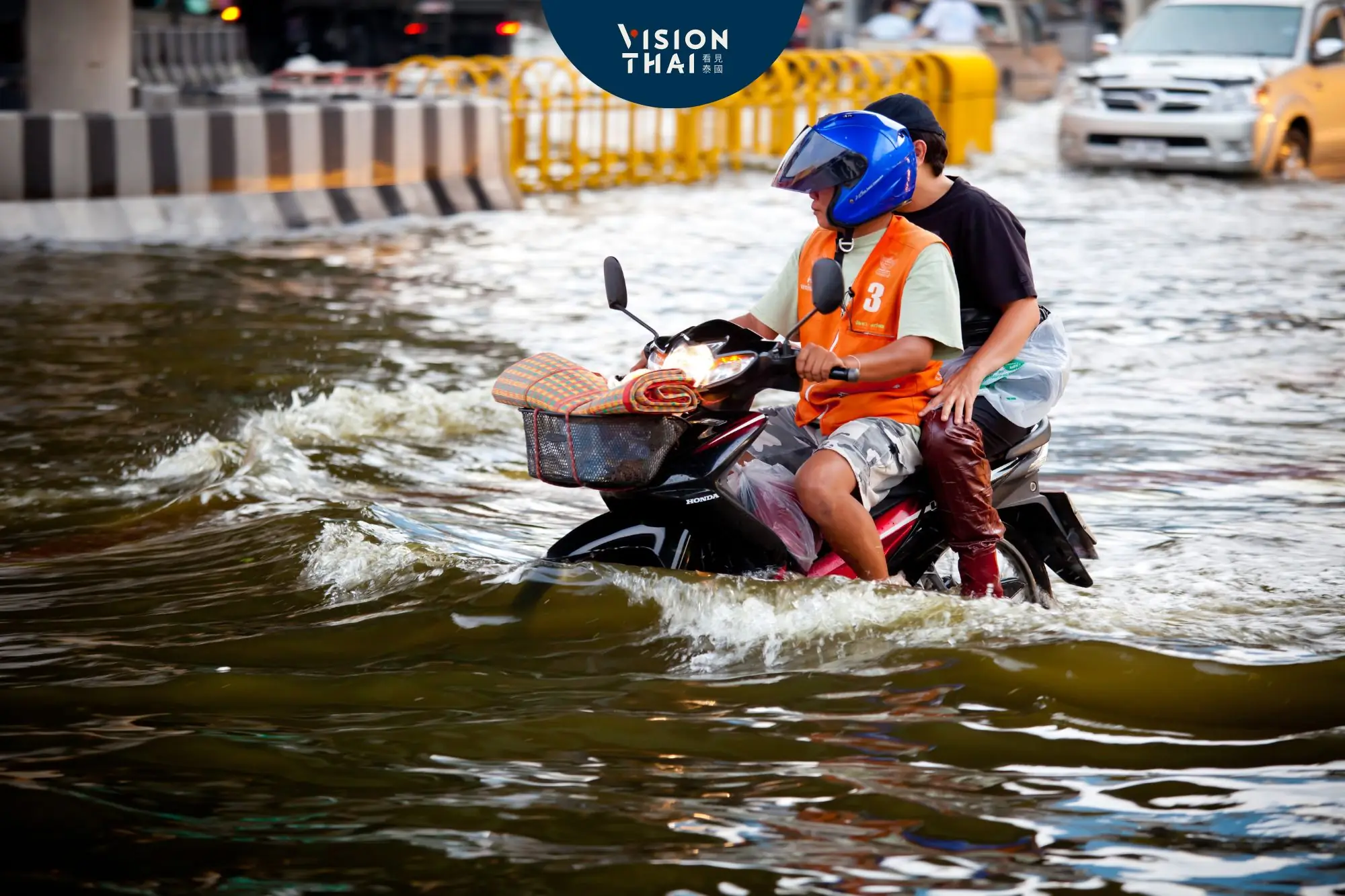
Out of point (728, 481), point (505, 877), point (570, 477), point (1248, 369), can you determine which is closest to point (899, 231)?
point (728, 481)

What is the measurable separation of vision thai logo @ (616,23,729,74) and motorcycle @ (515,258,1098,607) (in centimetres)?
305

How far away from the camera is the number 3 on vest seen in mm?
4954

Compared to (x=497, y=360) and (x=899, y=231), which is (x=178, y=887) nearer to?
(x=899, y=231)

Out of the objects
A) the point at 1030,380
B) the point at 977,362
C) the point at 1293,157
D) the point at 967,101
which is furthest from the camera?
the point at 967,101

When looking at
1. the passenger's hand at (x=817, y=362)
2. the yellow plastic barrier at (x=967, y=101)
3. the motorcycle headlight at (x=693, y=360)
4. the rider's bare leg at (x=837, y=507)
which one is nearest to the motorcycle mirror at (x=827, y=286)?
the passenger's hand at (x=817, y=362)

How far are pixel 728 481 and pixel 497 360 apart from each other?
539 centimetres

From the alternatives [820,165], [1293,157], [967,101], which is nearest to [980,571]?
[820,165]

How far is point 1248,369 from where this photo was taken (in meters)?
10.4

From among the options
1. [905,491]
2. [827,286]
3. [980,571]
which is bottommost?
[980,571]

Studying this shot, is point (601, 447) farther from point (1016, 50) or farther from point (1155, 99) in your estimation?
point (1016, 50)

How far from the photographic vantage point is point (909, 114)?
17.5 feet

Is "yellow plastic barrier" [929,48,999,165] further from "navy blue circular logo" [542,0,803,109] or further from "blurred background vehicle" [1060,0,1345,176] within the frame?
"navy blue circular logo" [542,0,803,109]

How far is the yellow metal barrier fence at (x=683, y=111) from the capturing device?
19.1 metres

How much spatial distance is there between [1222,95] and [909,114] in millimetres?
14515
